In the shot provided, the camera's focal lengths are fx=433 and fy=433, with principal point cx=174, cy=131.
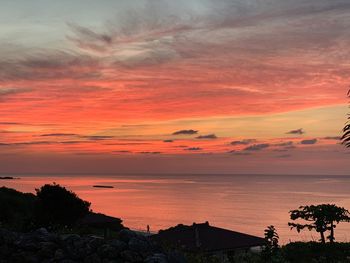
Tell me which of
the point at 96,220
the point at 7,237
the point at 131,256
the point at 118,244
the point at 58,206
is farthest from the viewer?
the point at 96,220

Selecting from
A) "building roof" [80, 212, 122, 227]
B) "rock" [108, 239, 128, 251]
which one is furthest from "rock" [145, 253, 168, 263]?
"building roof" [80, 212, 122, 227]

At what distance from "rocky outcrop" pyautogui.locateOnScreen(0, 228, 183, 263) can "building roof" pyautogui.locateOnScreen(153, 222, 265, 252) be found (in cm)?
1256

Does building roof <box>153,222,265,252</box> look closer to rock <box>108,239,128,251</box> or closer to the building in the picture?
the building

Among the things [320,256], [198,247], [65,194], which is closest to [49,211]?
[65,194]

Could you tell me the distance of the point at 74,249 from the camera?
14250 millimetres

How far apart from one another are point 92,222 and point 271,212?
123 m

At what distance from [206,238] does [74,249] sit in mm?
15199

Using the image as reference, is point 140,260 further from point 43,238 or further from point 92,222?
point 92,222

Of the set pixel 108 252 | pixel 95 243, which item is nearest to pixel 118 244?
pixel 108 252

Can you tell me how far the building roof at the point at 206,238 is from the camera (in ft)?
89.2

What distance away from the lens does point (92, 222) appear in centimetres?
3931

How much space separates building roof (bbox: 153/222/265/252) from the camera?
2720 cm

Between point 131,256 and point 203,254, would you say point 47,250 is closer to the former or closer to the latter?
point 131,256

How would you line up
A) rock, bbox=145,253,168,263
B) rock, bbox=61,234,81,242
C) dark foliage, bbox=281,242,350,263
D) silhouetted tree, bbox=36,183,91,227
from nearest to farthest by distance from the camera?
1. rock, bbox=145,253,168,263
2. rock, bbox=61,234,81,242
3. dark foliage, bbox=281,242,350,263
4. silhouetted tree, bbox=36,183,91,227
